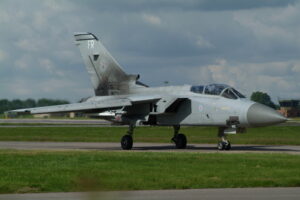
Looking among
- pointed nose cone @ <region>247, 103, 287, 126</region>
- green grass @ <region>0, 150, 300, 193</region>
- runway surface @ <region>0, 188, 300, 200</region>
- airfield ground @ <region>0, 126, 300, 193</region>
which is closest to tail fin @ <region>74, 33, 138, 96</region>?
pointed nose cone @ <region>247, 103, 287, 126</region>

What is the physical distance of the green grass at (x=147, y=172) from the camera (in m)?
12.3

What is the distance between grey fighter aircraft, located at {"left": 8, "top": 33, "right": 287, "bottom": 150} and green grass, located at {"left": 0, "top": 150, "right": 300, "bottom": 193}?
4858 mm

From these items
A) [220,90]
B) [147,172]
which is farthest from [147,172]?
[220,90]

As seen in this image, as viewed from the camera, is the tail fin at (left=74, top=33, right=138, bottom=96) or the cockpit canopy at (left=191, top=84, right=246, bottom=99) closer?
the cockpit canopy at (left=191, top=84, right=246, bottom=99)

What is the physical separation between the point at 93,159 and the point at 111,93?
11236mm

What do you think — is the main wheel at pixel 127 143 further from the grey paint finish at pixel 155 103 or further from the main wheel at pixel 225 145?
the main wheel at pixel 225 145

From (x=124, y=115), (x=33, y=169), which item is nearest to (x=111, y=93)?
(x=124, y=115)

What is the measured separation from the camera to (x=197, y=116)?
25.6 m

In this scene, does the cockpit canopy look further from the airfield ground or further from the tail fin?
the airfield ground

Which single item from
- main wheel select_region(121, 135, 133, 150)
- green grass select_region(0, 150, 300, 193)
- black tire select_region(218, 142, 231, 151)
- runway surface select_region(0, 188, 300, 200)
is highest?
main wheel select_region(121, 135, 133, 150)

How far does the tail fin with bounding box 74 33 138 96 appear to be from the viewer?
29.5 meters

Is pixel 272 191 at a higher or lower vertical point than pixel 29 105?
lower

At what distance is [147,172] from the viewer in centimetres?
1470

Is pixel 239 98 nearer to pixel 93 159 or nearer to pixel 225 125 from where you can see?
pixel 225 125
